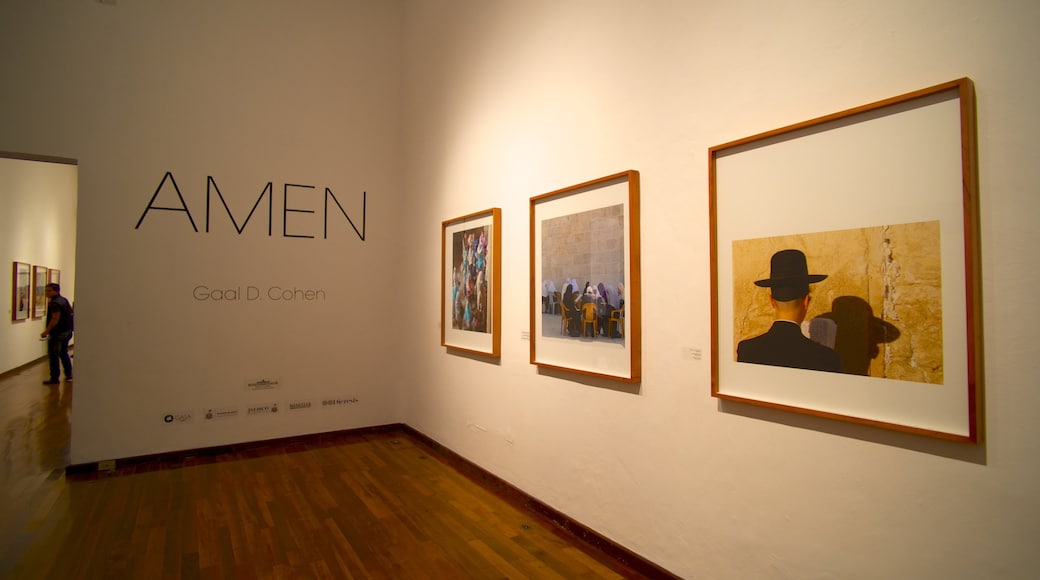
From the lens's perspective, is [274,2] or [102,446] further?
[274,2]

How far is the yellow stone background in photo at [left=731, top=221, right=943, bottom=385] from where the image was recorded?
6.63 feet

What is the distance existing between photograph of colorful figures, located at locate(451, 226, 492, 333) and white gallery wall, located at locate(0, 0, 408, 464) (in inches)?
62.0

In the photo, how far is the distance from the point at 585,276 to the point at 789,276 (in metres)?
1.44

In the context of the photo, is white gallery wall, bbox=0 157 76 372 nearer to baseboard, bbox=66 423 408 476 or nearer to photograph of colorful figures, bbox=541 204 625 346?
baseboard, bbox=66 423 408 476

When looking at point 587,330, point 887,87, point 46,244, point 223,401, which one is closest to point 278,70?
point 223,401

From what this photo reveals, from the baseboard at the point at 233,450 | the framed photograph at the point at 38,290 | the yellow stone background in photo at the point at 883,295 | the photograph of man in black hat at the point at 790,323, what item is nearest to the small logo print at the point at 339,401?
the baseboard at the point at 233,450

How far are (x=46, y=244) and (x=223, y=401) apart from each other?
1027cm

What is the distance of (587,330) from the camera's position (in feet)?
11.9

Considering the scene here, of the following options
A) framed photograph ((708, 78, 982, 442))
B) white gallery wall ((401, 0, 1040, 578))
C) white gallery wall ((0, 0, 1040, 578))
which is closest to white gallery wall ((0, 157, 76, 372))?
white gallery wall ((0, 0, 1040, 578))

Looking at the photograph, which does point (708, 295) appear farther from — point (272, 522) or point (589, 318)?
point (272, 522)

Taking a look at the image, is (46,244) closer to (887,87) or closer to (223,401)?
(223,401)

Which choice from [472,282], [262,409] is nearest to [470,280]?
[472,282]

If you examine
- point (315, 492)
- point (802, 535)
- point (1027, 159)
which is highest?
point (1027, 159)

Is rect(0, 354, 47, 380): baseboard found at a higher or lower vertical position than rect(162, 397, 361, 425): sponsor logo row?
lower
